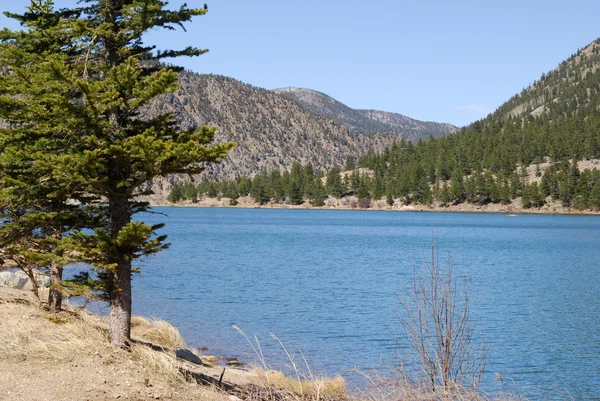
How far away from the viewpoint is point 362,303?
34625mm

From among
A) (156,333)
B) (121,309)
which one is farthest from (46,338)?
(156,333)

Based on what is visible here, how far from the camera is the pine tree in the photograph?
1260 cm

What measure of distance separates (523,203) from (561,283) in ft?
456

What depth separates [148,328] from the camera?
21891mm

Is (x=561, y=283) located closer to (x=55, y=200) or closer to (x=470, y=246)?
(x=470, y=246)

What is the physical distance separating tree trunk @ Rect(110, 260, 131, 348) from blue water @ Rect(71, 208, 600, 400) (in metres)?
6.37

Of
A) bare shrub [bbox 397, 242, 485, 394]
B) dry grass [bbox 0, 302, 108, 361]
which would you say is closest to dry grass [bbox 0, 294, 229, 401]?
dry grass [bbox 0, 302, 108, 361]

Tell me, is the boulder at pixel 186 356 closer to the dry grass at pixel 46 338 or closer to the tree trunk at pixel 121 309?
the dry grass at pixel 46 338

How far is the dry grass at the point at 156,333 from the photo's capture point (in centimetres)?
2064

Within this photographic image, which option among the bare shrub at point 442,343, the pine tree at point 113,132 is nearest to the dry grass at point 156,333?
the pine tree at point 113,132

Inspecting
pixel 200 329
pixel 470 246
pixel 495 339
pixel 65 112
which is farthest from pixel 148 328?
pixel 470 246

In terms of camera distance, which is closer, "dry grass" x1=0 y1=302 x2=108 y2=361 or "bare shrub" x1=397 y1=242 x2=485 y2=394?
"bare shrub" x1=397 y1=242 x2=485 y2=394

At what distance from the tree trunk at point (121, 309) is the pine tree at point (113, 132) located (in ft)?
0.07

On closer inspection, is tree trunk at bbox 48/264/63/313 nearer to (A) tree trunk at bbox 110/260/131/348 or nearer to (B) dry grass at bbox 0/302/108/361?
(B) dry grass at bbox 0/302/108/361
